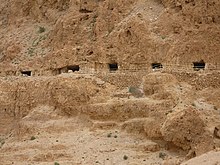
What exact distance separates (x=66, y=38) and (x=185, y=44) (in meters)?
8.44

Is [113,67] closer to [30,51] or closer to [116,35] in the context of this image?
[116,35]

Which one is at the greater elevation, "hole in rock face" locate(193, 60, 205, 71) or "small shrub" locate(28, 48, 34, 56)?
"small shrub" locate(28, 48, 34, 56)

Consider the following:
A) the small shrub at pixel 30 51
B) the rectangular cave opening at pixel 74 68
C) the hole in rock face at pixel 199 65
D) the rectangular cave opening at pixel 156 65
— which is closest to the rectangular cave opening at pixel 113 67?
the rectangular cave opening at pixel 74 68

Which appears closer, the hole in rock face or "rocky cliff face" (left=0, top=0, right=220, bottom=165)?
"rocky cliff face" (left=0, top=0, right=220, bottom=165)

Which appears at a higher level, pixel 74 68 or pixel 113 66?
pixel 113 66

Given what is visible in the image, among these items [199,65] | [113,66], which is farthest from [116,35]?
[199,65]

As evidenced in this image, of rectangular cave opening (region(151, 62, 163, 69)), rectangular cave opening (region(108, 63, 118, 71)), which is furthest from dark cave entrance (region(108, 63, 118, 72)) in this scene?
rectangular cave opening (region(151, 62, 163, 69))

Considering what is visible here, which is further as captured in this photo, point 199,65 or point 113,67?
point 113,67

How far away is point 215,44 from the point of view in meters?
33.1

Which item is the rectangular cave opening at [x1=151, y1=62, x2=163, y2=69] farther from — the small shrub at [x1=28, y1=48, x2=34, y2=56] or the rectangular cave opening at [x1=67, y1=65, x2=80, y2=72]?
the small shrub at [x1=28, y1=48, x2=34, y2=56]

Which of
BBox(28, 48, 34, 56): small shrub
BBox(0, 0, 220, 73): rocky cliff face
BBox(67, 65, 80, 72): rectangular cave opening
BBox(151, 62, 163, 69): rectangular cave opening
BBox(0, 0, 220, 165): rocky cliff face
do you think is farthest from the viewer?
BBox(28, 48, 34, 56): small shrub

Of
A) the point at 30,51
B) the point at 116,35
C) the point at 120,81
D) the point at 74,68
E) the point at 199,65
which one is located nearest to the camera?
the point at 120,81

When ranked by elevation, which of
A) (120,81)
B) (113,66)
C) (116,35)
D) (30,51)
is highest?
(116,35)

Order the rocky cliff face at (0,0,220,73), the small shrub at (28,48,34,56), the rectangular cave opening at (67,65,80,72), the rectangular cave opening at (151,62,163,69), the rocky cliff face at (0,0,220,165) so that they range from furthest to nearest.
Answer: the small shrub at (28,48,34,56) → the rectangular cave opening at (67,65,80,72) → the rectangular cave opening at (151,62,163,69) → the rocky cliff face at (0,0,220,73) → the rocky cliff face at (0,0,220,165)
